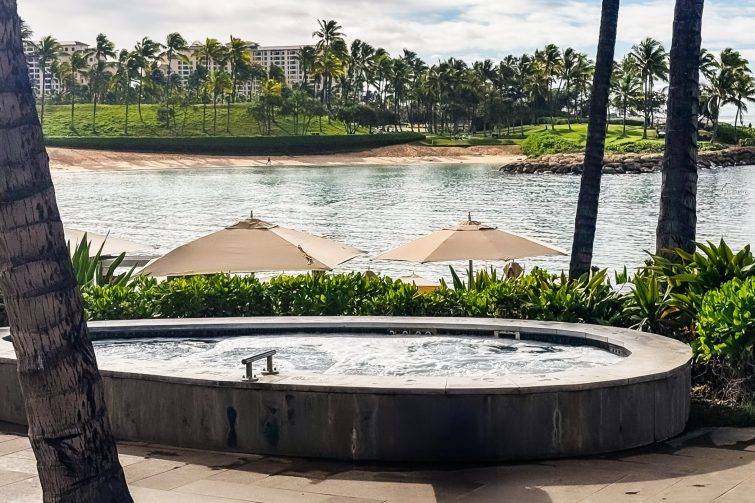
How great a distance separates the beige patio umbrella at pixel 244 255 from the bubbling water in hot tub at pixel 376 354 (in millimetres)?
3369

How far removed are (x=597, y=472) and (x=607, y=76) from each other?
340 inches

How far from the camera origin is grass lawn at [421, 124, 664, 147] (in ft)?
427

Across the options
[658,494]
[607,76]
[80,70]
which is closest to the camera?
[658,494]

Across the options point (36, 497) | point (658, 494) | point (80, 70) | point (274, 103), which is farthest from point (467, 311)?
point (80, 70)

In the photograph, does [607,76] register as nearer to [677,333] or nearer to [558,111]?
[677,333]

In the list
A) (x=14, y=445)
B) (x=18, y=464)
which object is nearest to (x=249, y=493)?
(x=18, y=464)

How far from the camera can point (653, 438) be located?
324 inches

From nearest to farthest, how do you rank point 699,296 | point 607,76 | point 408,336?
point 699,296 < point 408,336 < point 607,76

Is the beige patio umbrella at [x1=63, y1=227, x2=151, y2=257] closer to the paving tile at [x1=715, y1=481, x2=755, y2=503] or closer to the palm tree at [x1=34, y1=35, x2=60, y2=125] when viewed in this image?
the paving tile at [x1=715, y1=481, x2=755, y2=503]

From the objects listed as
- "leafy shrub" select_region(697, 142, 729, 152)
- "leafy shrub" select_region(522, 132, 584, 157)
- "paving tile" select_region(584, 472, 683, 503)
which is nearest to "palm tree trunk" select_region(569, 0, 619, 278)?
"paving tile" select_region(584, 472, 683, 503)

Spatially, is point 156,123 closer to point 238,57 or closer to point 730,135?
point 238,57

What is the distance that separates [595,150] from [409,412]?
26.6 feet

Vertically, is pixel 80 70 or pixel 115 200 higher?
pixel 80 70

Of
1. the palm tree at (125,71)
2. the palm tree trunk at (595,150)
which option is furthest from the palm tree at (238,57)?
the palm tree trunk at (595,150)
